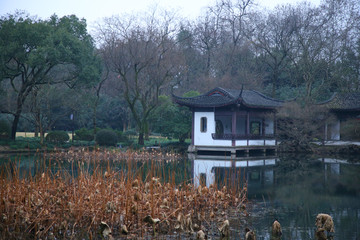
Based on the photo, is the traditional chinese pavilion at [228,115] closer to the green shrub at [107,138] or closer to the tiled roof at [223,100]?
the tiled roof at [223,100]

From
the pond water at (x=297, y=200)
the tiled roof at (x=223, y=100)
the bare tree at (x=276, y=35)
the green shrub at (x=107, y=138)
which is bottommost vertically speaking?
the pond water at (x=297, y=200)

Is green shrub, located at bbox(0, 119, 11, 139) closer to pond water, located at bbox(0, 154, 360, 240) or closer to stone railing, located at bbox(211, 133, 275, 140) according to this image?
stone railing, located at bbox(211, 133, 275, 140)

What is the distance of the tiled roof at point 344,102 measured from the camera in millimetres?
22250

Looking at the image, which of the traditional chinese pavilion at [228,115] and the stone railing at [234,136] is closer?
the stone railing at [234,136]

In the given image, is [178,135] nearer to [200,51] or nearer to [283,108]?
[283,108]

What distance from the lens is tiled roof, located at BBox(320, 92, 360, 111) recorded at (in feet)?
73.0

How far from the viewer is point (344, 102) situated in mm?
22922

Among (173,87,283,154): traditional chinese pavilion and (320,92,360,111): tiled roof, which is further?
(320,92,360,111): tiled roof

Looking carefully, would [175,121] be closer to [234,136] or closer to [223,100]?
[223,100]

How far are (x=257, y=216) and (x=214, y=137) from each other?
1417 centimetres

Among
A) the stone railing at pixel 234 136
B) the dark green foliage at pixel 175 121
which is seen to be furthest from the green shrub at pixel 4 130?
the stone railing at pixel 234 136

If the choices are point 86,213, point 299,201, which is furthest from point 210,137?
point 86,213

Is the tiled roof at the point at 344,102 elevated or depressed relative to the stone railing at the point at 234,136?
elevated

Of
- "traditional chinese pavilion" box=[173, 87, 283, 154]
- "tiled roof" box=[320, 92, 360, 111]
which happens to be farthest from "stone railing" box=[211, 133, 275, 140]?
"tiled roof" box=[320, 92, 360, 111]
